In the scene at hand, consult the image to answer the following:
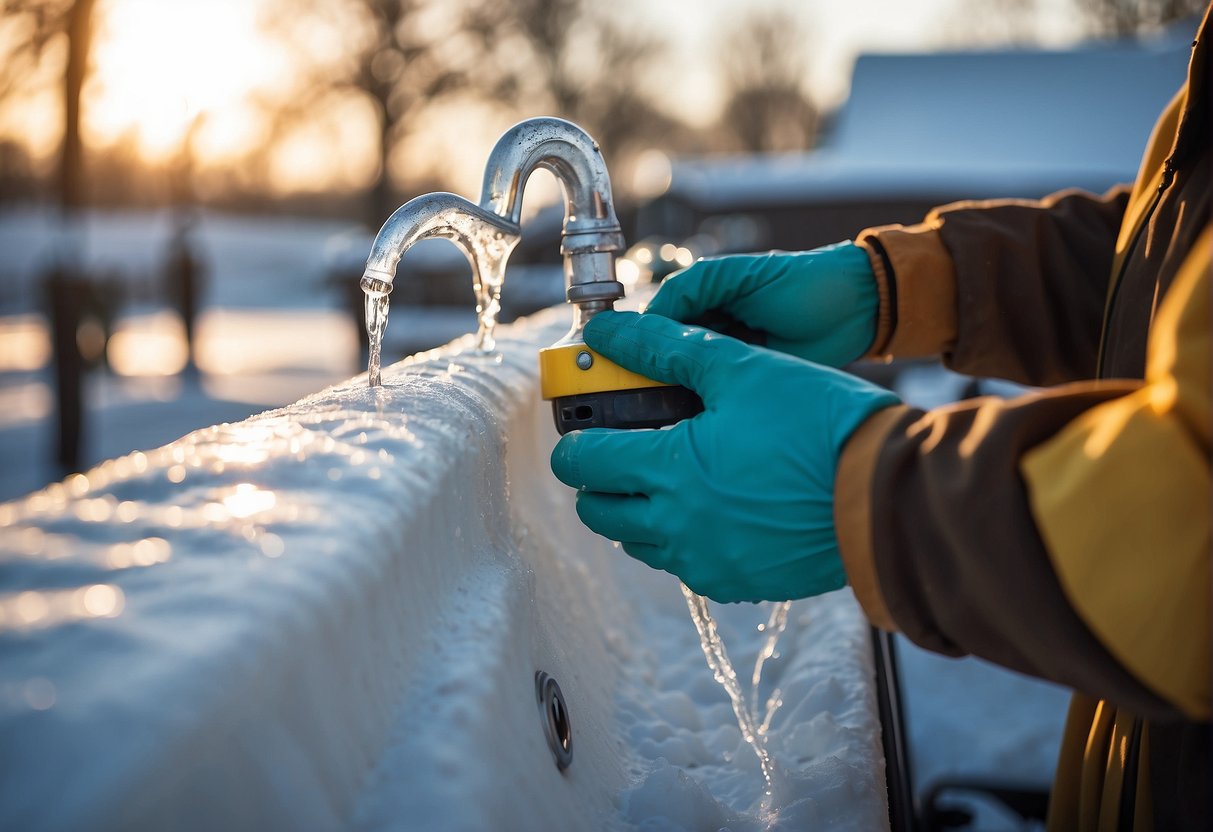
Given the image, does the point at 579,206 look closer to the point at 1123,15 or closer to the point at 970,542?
the point at 970,542

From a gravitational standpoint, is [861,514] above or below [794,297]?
below

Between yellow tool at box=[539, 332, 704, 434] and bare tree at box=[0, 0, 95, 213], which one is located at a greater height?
bare tree at box=[0, 0, 95, 213]

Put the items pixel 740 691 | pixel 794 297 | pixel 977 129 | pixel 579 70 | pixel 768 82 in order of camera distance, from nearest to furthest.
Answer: pixel 740 691 < pixel 794 297 < pixel 977 129 < pixel 579 70 < pixel 768 82

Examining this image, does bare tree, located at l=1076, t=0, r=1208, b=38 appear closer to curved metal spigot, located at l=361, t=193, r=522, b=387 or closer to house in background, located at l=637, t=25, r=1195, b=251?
house in background, located at l=637, t=25, r=1195, b=251

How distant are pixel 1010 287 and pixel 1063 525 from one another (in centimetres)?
125

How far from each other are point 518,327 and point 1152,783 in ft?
4.93

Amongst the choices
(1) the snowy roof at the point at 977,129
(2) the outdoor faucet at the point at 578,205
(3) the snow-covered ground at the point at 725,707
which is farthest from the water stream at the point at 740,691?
(1) the snowy roof at the point at 977,129

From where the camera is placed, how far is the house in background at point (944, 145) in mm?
14766

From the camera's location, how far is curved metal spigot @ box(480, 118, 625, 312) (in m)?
1.40

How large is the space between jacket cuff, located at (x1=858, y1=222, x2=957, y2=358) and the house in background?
10836mm

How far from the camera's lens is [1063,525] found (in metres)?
0.88

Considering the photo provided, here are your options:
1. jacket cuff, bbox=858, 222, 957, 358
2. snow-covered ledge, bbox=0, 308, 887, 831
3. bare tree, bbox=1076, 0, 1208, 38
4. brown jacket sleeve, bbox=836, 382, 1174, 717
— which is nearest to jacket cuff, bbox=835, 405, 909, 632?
brown jacket sleeve, bbox=836, 382, 1174, 717

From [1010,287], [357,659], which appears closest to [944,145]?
[1010,287]

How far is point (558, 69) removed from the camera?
85.7ft
